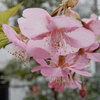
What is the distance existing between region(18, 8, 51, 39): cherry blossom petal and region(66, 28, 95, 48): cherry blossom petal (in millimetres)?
48

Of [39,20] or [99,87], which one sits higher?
[39,20]

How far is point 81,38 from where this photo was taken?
27cm

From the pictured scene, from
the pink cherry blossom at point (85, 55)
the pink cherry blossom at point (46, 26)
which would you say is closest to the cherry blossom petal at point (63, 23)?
the pink cherry blossom at point (46, 26)

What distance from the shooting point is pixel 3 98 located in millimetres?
3326

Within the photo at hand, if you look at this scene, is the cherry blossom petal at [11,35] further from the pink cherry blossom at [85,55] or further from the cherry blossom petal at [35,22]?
the pink cherry blossom at [85,55]

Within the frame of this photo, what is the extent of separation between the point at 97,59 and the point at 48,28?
146 mm

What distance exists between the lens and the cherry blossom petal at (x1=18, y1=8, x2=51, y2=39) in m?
0.25

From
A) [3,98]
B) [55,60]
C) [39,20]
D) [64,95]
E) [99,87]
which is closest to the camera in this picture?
[39,20]

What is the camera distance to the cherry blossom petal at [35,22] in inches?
10.0

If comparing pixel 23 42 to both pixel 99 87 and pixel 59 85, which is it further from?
pixel 99 87

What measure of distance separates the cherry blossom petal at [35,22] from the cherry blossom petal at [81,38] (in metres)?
0.05

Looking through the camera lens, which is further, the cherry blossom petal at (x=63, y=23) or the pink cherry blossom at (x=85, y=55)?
the pink cherry blossom at (x=85, y=55)

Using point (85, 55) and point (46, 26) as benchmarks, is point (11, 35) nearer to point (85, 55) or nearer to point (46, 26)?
point (46, 26)

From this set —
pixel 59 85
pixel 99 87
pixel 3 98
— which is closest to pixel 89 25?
pixel 59 85
